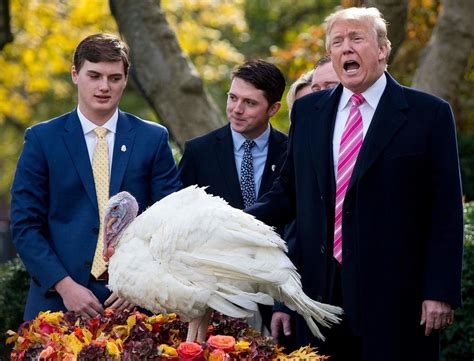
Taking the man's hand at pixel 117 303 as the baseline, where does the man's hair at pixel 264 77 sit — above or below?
above

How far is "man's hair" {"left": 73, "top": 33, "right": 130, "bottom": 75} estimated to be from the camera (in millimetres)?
5195

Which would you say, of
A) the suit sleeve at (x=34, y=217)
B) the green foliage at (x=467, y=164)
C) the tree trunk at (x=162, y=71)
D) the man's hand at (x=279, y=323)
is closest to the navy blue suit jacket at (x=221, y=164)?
the man's hand at (x=279, y=323)

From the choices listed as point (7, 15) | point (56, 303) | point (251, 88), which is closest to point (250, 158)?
point (251, 88)

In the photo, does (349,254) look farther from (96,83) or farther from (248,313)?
(96,83)

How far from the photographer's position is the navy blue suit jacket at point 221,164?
5715 mm

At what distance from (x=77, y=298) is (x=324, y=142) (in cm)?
144

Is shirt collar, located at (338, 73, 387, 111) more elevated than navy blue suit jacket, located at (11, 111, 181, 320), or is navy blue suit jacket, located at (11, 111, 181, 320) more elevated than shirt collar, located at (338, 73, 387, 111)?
shirt collar, located at (338, 73, 387, 111)

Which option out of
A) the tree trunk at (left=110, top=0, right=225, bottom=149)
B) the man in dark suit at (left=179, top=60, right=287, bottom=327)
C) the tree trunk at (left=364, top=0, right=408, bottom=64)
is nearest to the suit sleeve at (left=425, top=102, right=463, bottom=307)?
the man in dark suit at (left=179, top=60, right=287, bottom=327)

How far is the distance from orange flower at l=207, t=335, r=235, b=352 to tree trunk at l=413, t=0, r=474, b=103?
22.5 ft

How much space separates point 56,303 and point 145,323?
87 centimetres

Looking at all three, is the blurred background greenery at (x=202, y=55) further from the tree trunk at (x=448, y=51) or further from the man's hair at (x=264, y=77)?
the man's hair at (x=264, y=77)

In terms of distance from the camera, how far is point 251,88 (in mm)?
5793

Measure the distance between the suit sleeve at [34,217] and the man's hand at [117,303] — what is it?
0.25m

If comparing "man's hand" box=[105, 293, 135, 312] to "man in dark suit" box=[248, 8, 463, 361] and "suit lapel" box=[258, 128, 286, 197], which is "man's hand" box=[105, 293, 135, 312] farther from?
"suit lapel" box=[258, 128, 286, 197]
